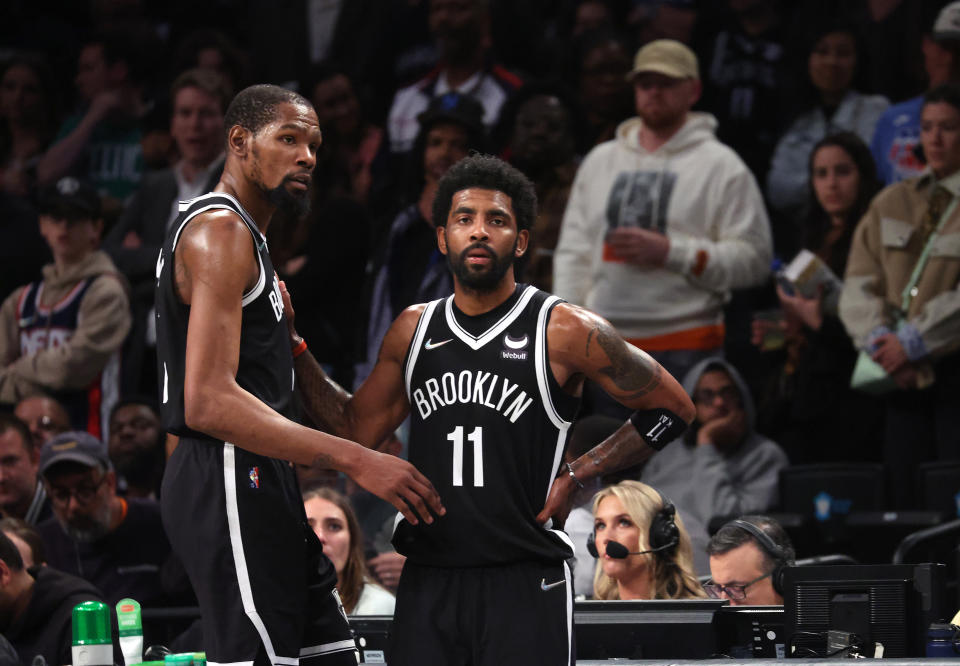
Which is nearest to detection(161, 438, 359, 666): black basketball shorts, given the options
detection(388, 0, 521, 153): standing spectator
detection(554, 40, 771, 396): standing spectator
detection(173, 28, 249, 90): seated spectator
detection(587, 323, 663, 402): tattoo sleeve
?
detection(587, 323, 663, 402): tattoo sleeve

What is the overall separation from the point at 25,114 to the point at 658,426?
25.4 feet

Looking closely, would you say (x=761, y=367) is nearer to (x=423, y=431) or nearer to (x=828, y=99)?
(x=828, y=99)

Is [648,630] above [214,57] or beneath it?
beneath

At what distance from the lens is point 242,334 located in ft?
12.9

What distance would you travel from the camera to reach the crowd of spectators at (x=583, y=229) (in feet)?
24.8

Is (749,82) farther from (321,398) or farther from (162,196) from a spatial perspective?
(321,398)

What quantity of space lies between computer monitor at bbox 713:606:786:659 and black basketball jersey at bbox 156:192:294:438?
1.67 m

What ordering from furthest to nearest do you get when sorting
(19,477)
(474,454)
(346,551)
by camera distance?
1. (19,477)
2. (346,551)
3. (474,454)

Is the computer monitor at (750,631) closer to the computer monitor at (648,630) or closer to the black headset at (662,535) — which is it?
the computer monitor at (648,630)

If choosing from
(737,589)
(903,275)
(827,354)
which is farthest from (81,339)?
(903,275)

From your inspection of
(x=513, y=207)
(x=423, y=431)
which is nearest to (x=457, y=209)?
(x=513, y=207)

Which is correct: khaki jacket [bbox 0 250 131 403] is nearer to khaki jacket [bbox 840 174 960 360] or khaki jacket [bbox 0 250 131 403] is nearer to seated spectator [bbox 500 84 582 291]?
seated spectator [bbox 500 84 582 291]

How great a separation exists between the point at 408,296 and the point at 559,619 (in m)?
4.68

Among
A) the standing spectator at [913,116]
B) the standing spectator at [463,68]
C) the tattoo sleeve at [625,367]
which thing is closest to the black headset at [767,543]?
the tattoo sleeve at [625,367]
